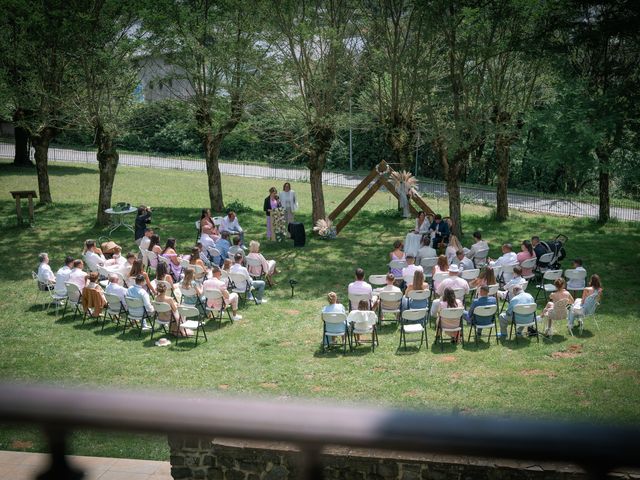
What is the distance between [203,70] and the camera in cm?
2700

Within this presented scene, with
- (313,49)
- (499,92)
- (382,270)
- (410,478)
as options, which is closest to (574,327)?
(382,270)

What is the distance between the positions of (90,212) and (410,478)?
949 inches

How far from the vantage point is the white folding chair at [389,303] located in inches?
609

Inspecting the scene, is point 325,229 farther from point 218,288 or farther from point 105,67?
point 218,288

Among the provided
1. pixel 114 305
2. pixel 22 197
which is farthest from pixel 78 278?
pixel 22 197

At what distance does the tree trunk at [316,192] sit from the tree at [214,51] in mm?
3288

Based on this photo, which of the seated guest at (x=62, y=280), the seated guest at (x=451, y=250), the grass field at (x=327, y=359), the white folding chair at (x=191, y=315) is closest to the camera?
the grass field at (x=327, y=359)

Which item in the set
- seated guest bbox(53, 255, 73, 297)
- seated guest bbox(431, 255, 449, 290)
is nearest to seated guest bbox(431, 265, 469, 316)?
seated guest bbox(431, 255, 449, 290)

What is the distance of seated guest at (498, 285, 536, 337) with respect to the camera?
14.3m

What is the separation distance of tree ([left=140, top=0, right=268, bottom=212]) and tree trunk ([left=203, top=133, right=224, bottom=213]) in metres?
0.76

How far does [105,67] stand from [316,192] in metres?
7.80

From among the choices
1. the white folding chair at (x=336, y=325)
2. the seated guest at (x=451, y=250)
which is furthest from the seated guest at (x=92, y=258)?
the seated guest at (x=451, y=250)

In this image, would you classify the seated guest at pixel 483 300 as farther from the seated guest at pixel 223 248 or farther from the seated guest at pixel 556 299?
the seated guest at pixel 223 248

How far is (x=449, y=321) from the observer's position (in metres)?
14.3
